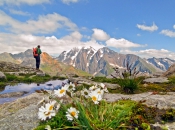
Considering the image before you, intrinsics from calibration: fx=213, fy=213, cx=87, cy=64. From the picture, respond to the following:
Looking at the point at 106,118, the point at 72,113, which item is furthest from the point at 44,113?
the point at 106,118

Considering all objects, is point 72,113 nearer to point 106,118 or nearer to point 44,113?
point 44,113

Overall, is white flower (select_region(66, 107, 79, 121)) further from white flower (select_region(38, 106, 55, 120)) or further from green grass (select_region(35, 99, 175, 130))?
white flower (select_region(38, 106, 55, 120))

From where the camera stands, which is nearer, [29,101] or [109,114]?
[109,114]

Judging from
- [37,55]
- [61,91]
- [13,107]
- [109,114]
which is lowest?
[13,107]

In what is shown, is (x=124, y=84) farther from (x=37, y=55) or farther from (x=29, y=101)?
(x=37, y=55)

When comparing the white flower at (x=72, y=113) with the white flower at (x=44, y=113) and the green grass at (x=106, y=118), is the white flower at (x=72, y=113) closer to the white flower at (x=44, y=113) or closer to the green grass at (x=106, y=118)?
the green grass at (x=106, y=118)

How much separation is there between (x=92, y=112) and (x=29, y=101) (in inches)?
211

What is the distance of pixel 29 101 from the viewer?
30.9 feet

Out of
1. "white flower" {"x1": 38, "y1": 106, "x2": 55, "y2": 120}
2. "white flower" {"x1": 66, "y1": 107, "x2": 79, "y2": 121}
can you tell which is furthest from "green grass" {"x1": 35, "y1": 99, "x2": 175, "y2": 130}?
"white flower" {"x1": 38, "y1": 106, "x2": 55, "y2": 120}

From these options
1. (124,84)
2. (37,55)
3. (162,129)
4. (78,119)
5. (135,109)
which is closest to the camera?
(78,119)

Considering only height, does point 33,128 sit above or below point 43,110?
below

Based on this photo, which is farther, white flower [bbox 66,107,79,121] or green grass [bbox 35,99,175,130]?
green grass [bbox 35,99,175,130]

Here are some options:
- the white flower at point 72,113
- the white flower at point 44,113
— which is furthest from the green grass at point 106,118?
the white flower at point 44,113

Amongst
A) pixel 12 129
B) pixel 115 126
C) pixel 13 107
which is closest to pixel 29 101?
pixel 13 107
